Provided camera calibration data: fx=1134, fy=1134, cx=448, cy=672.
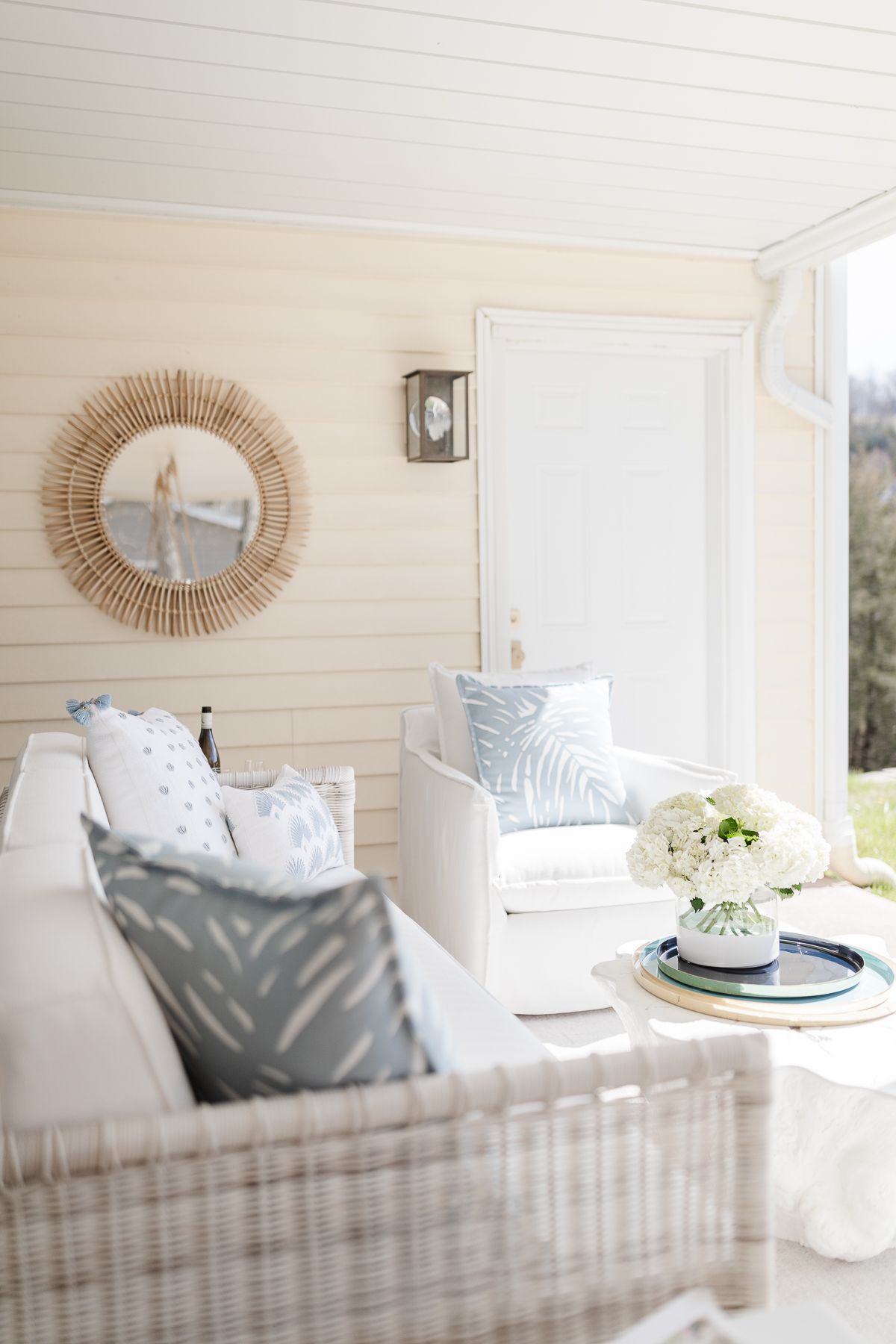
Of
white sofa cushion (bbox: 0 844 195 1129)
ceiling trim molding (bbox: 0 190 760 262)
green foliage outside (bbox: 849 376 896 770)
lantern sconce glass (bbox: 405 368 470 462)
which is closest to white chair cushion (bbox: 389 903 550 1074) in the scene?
white sofa cushion (bbox: 0 844 195 1129)

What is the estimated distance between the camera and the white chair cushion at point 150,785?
209 centimetres

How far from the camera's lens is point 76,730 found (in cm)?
377

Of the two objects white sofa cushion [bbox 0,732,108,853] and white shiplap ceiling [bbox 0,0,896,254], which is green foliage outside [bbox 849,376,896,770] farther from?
white sofa cushion [bbox 0,732,108,853]

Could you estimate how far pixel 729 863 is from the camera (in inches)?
82.0

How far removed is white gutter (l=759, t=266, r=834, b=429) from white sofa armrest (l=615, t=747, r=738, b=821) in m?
1.75

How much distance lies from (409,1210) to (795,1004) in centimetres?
116

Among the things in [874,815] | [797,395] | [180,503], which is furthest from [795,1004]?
[874,815]

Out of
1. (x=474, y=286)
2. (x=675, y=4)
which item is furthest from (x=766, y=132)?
(x=474, y=286)

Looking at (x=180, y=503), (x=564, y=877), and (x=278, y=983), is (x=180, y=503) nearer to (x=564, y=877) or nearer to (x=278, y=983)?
(x=564, y=877)

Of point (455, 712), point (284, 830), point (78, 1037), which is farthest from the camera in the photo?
point (455, 712)

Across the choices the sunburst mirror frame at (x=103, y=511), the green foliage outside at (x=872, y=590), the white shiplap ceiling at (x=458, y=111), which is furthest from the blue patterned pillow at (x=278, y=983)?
the green foliage outside at (x=872, y=590)

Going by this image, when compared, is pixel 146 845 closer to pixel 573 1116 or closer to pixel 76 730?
pixel 573 1116

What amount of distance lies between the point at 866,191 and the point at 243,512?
7.60 feet

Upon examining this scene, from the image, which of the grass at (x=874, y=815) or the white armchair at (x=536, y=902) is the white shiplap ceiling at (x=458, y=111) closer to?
the white armchair at (x=536, y=902)
